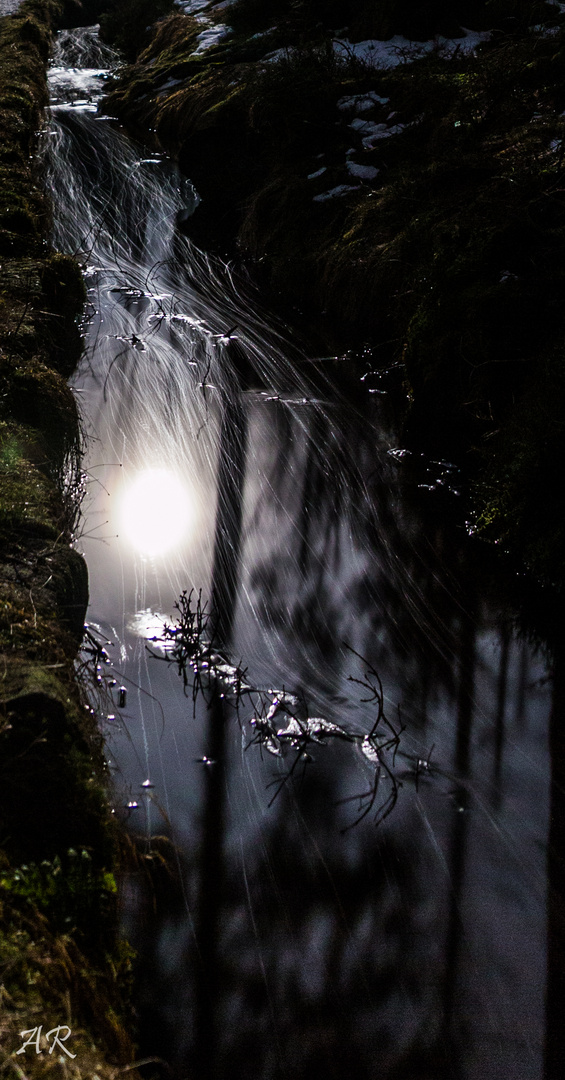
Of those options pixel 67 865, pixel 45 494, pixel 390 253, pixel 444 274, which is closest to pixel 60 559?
pixel 45 494

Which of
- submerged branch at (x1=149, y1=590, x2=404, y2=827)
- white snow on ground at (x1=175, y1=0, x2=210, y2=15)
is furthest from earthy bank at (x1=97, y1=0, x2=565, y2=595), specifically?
white snow on ground at (x1=175, y1=0, x2=210, y2=15)

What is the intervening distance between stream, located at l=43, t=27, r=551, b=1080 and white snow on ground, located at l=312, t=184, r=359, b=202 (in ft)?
10.6

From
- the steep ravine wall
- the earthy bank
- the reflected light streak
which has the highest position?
the earthy bank

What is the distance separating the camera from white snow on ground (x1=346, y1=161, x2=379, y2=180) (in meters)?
9.17

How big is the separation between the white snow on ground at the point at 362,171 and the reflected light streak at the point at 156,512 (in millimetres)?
5191

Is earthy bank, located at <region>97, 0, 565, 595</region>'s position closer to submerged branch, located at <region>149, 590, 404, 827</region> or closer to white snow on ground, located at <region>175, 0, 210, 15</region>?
submerged branch, located at <region>149, 590, 404, 827</region>

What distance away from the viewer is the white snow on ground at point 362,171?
30.1ft

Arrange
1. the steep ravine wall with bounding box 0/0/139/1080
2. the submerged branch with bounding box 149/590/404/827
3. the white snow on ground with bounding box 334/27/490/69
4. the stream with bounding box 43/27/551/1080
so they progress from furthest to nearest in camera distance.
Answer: the white snow on ground with bounding box 334/27/490/69 → the submerged branch with bounding box 149/590/404/827 → the stream with bounding box 43/27/551/1080 → the steep ravine wall with bounding box 0/0/139/1080

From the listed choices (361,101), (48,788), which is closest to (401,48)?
(361,101)

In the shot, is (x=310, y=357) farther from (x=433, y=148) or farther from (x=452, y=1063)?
(x=452, y=1063)

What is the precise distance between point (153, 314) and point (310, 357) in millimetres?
1846

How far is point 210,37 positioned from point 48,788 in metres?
15.3

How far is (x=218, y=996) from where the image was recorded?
2.71 metres

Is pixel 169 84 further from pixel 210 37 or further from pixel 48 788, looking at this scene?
pixel 48 788
